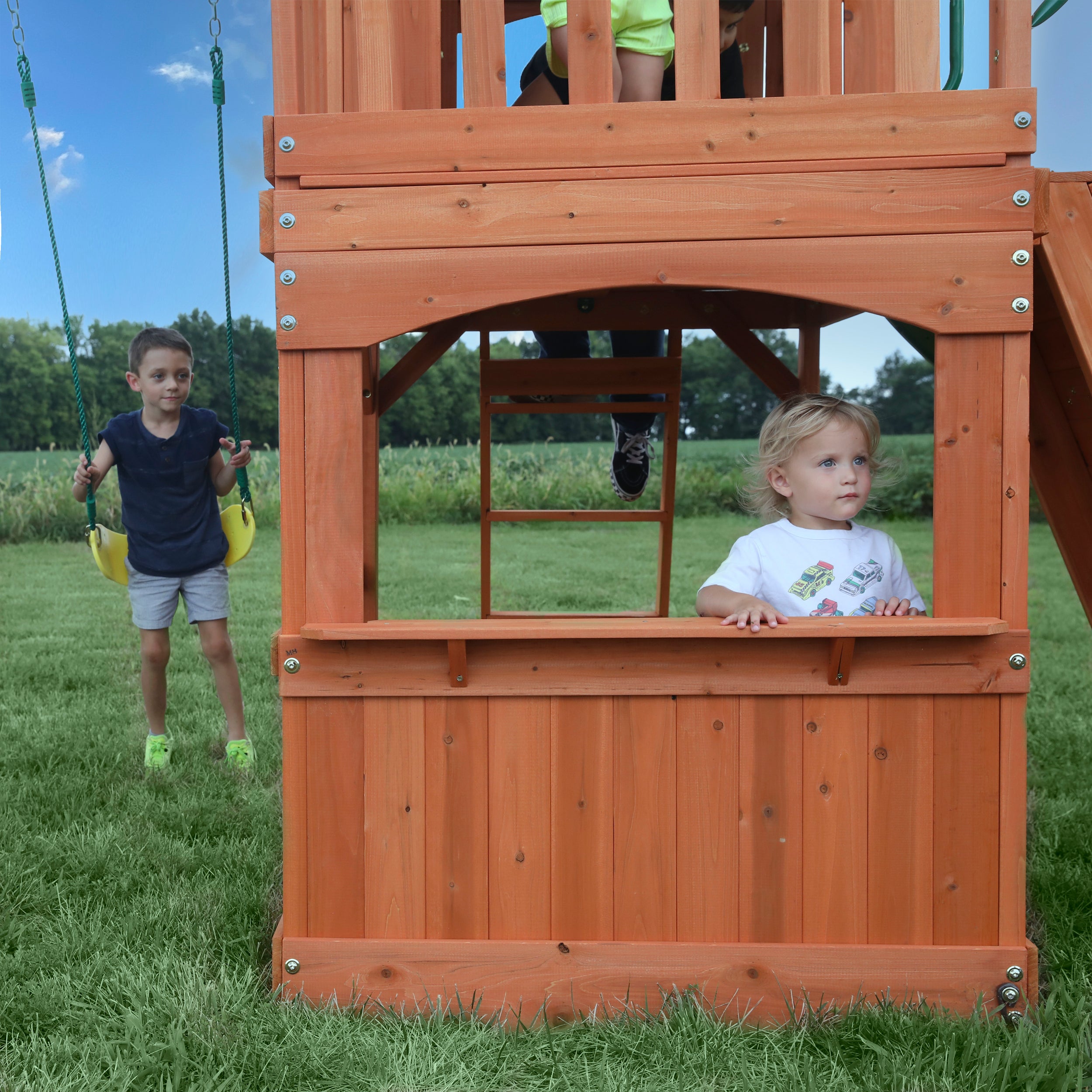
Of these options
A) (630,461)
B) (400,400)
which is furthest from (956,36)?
(400,400)

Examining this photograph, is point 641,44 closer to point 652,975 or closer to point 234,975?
point 652,975

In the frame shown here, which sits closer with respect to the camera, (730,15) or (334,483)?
(334,483)

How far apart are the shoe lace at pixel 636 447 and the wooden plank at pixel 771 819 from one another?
8.27 ft

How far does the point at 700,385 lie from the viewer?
18828mm

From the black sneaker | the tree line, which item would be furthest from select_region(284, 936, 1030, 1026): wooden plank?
the tree line

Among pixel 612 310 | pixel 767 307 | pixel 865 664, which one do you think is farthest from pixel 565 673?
pixel 767 307

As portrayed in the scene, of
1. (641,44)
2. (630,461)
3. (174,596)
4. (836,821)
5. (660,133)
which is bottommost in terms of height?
(836,821)

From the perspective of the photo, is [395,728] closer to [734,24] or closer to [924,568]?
[734,24]

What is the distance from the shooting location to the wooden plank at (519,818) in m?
2.32

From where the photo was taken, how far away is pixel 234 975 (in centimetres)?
232

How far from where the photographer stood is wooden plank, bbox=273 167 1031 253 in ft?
7.36

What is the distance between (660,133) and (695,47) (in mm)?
229

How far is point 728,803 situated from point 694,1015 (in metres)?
0.45

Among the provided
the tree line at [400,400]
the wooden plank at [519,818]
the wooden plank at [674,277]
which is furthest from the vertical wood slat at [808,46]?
the tree line at [400,400]
